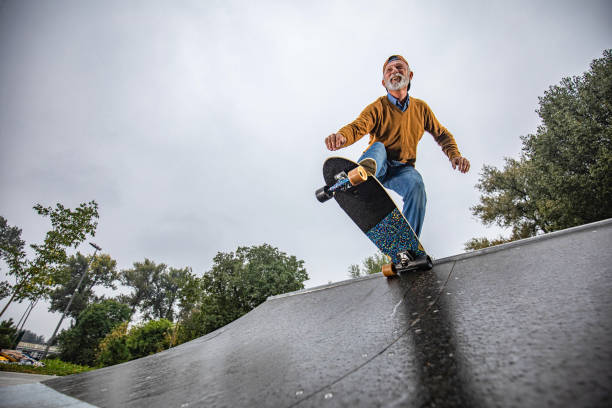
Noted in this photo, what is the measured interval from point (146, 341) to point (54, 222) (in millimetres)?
17576

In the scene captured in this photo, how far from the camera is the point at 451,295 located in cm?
160

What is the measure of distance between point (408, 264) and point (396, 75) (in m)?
2.57

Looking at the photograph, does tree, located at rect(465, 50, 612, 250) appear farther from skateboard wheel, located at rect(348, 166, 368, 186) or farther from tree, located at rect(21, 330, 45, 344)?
tree, located at rect(21, 330, 45, 344)

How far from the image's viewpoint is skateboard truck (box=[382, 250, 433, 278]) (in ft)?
9.01

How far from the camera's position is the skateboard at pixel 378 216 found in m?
2.76

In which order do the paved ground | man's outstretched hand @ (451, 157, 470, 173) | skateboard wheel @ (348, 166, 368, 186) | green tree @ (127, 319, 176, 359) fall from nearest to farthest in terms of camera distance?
skateboard wheel @ (348, 166, 368, 186) < man's outstretched hand @ (451, 157, 470, 173) < the paved ground < green tree @ (127, 319, 176, 359)

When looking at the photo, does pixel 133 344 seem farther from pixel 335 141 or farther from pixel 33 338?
pixel 33 338

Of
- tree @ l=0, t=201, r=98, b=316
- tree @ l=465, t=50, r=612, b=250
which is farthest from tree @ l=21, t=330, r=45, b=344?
tree @ l=465, t=50, r=612, b=250

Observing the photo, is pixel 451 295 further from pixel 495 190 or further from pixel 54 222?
pixel 495 190

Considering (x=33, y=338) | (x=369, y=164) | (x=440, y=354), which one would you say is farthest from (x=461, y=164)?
(x=33, y=338)

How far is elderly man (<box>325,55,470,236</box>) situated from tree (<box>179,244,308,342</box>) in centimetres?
1747

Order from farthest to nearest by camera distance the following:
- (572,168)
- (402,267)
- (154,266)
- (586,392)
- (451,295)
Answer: (154,266) → (572,168) → (402,267) → (451,295) → (586,392)

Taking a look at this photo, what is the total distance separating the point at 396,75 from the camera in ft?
11.3

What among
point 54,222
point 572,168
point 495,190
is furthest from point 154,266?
point 572,168
